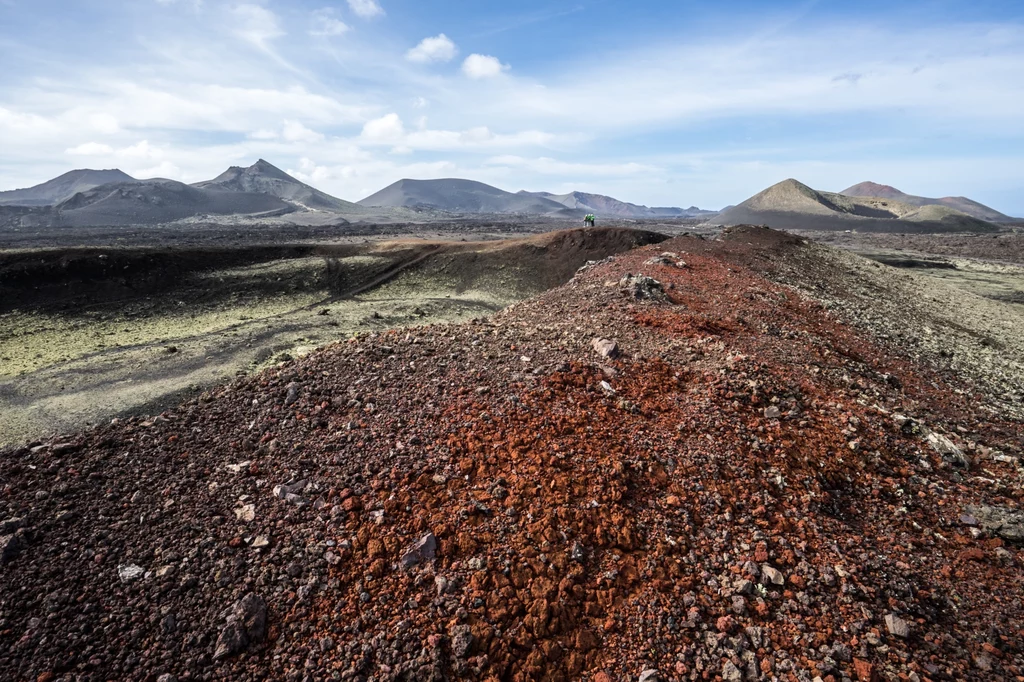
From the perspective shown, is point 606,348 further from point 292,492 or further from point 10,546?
point 10,546

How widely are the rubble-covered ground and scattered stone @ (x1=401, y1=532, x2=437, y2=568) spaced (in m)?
0.03

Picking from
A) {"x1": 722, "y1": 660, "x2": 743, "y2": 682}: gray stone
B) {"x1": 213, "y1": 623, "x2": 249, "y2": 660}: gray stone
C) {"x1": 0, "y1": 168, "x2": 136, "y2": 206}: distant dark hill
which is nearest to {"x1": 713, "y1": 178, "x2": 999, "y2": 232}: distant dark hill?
{"x1": 722, "y1": 660, "x2": 743, "y2": 682}: gray stone

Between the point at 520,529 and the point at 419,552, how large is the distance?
3.03 ft

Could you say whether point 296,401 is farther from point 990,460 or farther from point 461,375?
point 990,460

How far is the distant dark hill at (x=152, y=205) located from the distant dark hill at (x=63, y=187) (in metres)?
63.4

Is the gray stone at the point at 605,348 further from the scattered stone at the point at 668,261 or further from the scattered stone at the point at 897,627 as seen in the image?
the scattered stone at the point at 668,261

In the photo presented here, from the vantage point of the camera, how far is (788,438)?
593 cm

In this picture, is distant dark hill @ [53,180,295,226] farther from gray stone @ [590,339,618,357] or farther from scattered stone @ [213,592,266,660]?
scattered stone @ [213,592,266,660]

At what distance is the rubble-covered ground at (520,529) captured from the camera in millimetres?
3842

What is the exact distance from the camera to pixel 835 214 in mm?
92188

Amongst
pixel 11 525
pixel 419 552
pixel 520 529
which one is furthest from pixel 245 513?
pixel 520 529

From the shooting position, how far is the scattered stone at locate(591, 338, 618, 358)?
7660mm

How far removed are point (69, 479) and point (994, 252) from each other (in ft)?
211

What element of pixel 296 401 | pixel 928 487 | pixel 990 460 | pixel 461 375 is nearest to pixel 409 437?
pixel 461 375
